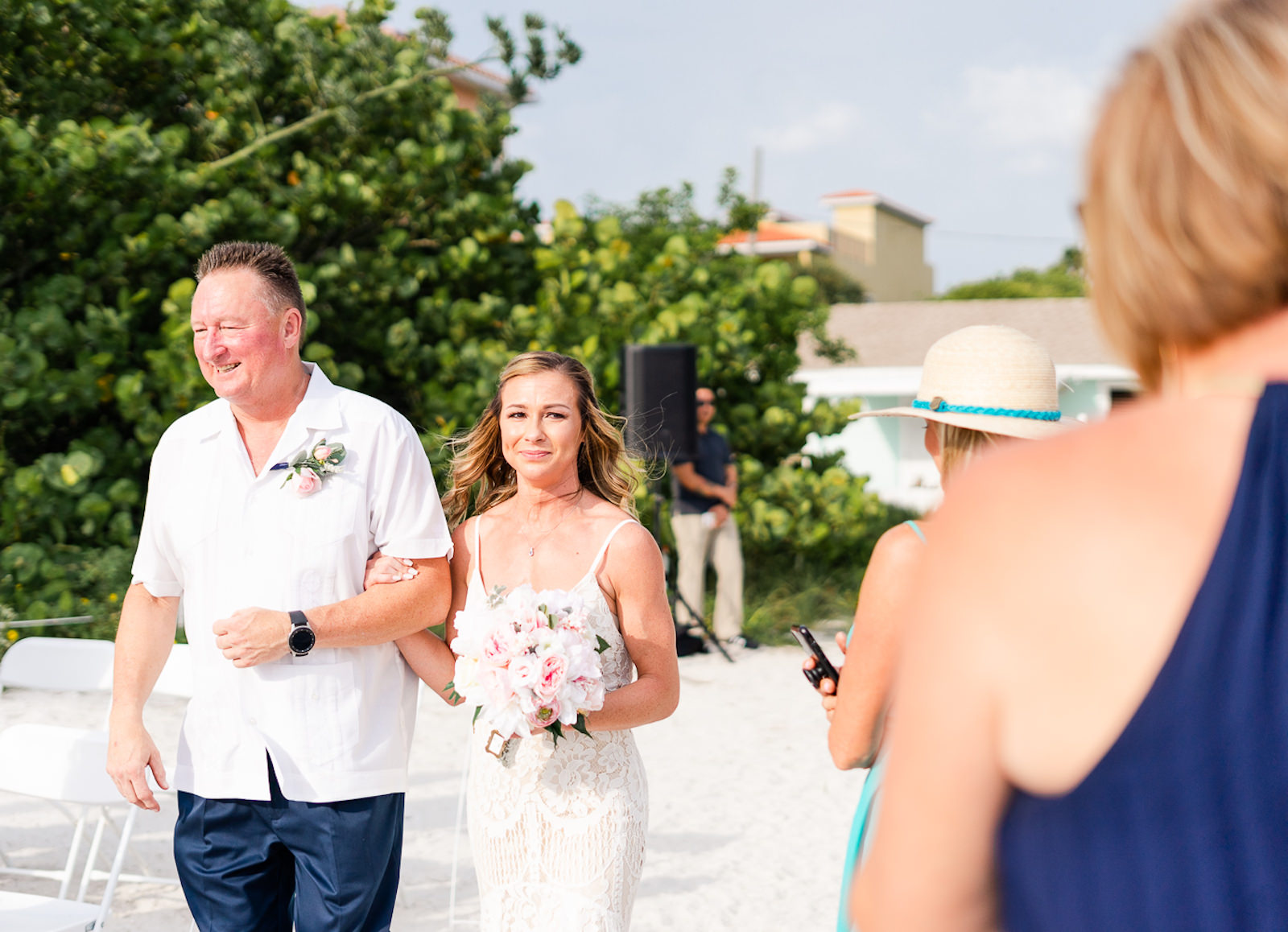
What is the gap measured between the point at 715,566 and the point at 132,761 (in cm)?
899

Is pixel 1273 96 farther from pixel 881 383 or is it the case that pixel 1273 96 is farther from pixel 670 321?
pixel 881 383

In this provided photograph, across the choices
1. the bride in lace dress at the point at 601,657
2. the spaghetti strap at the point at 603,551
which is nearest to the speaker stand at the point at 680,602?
the bride in lace dress at the point at 601,657

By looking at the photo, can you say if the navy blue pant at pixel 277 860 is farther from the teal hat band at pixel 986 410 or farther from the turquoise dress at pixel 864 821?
the teal hat band at pixel 986 410

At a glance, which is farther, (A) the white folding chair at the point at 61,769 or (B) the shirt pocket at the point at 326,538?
(A) the white folding chair at the point at 61,769

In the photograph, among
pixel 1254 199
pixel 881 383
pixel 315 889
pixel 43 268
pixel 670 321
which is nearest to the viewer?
pixel 1254 199

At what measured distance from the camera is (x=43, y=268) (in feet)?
32.2

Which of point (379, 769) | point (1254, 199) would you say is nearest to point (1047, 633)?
point (1254, 199)

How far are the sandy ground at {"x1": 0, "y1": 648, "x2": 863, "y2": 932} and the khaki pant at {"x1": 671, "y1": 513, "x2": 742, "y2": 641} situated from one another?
1.68 metres

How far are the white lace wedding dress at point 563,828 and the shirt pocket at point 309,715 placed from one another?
13.0 inches

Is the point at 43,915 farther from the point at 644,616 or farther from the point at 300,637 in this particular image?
the point at 644,616

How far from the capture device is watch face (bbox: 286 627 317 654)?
2.79m

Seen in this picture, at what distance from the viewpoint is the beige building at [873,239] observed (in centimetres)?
5869

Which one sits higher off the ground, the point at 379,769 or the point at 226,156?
the point at 226,156

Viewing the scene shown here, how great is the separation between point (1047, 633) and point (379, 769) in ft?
7.82
